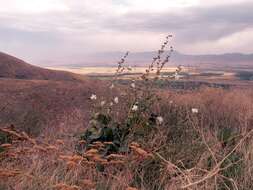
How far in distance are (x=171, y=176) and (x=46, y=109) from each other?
589 cm

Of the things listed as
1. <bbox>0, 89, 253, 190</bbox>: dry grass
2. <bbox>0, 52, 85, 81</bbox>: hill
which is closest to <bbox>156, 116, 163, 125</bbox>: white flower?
<bbox>0, 89, 253, 190</bbox>: dry grass

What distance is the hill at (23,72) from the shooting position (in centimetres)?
1828

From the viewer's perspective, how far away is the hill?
18.3 metres

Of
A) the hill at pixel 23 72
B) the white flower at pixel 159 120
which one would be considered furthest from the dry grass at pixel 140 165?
the hill at pixel 23 72

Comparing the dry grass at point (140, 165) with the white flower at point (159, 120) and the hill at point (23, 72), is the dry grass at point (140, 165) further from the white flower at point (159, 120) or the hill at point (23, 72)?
the hill at point (23, 72)

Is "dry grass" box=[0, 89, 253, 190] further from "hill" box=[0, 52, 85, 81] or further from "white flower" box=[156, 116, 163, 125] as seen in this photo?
"hill" box=[0, 52, 85, 81]

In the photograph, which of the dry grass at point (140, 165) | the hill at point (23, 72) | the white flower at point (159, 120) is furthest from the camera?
the hill at point (23, 72)

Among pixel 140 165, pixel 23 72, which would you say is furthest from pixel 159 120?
pixel 23 72

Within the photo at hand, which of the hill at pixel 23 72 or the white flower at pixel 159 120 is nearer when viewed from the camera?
the white flower at pixel 159 120

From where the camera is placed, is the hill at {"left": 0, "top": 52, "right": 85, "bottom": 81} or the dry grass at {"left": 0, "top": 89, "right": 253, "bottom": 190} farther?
the hill at {"left": 0, "top": 52, "right": 85, "bottom": 81}

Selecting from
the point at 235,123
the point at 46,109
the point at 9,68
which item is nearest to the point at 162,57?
the point at 235,123

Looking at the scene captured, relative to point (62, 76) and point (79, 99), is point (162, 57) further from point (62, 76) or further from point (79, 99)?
point (62, 76)

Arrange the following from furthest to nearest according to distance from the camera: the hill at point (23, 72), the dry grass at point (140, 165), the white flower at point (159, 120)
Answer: the hill at point (23, 72)
the white flower at point (159, 120)
the dry grass at point (140, 165)

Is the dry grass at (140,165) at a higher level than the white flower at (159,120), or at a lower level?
lower
